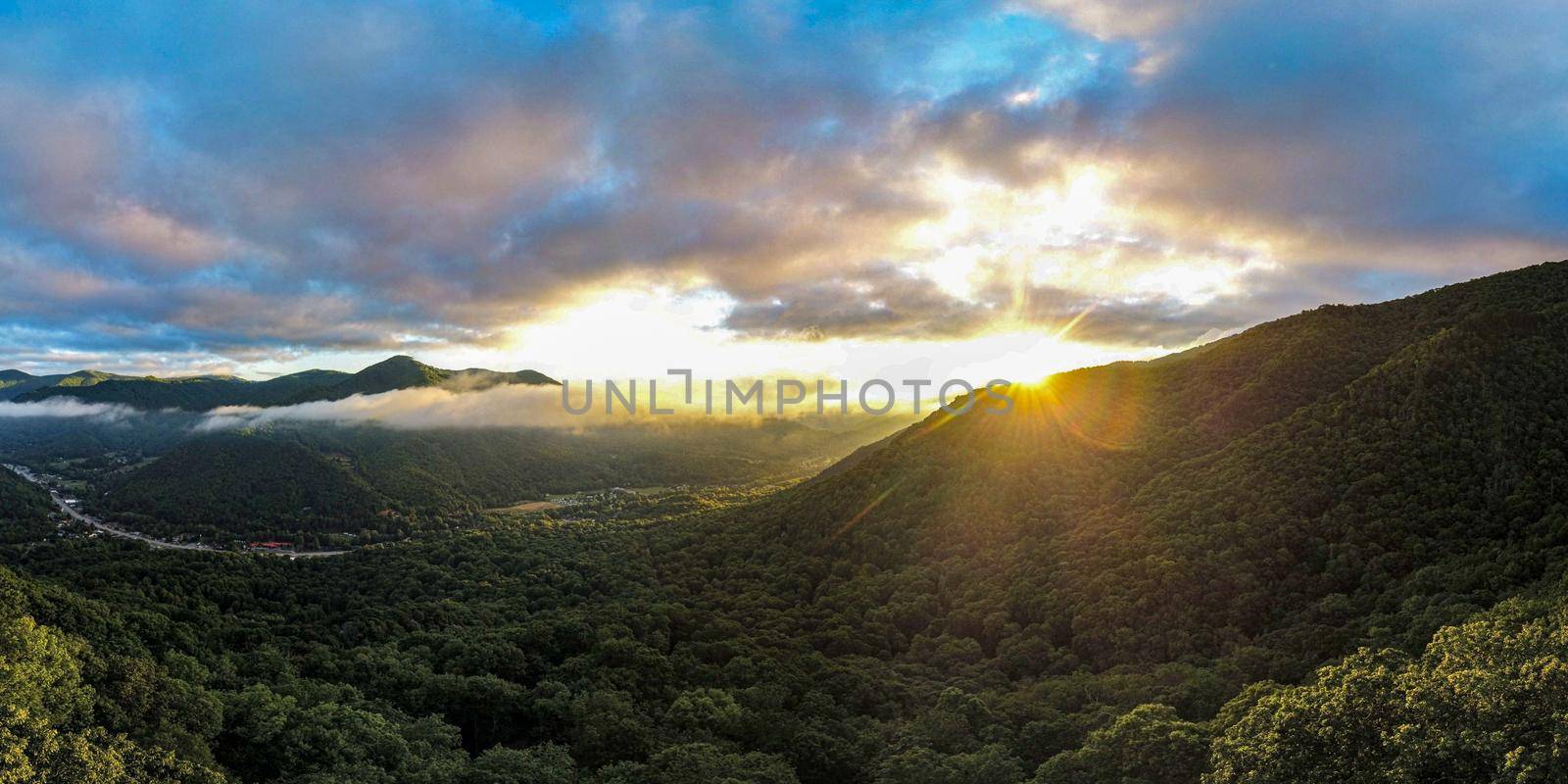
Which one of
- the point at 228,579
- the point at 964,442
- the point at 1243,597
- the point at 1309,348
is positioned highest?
the point at 1309,348

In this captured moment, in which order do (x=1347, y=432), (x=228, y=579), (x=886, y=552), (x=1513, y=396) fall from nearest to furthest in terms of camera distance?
(x=1513, y=396), (x=1347, y=432), (x=886, y=552), (x=228, y=579)

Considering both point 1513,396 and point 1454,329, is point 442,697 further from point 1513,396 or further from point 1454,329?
point 1454,329

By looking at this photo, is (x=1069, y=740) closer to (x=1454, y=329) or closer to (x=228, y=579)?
(x=1454, y=329)

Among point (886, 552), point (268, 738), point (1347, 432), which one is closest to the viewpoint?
point (268, 738)

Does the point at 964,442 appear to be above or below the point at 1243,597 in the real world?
above

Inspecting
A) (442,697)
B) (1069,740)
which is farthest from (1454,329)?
(442,697)

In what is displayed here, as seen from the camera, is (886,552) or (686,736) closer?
(686,736)

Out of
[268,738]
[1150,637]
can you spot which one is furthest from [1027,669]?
[268,738]
